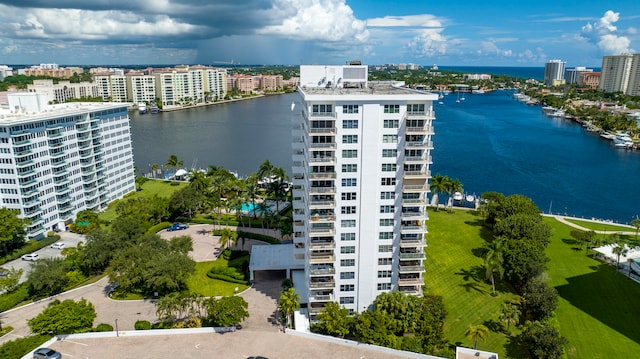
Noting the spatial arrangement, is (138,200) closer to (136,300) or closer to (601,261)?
(136,300)

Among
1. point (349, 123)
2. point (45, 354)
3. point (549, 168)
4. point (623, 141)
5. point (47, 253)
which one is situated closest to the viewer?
point (45, 354)

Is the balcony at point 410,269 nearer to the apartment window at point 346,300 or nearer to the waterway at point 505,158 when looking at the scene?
→ the apartment window at point 346,300

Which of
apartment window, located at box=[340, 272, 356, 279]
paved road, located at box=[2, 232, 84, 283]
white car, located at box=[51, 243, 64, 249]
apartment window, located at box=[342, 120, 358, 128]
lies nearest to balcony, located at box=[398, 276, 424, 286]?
apartment window, located at box=[340, 272, 356, 279]

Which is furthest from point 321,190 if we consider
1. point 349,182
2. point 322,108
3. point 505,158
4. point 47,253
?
point 505,158

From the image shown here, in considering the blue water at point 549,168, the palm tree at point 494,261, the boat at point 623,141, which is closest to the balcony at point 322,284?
the palm tree at point 494,261

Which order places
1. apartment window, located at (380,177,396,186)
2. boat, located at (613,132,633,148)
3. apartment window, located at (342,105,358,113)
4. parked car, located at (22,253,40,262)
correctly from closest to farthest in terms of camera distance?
apartment window, located at (342,105,358,113)
apartment window, located at (380,177,396,186)
parked car, located at (22,253,40,262)
boat, located at (613,132,633,148)

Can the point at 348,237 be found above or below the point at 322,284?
above

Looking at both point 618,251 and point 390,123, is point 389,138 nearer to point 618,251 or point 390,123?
point 390,123

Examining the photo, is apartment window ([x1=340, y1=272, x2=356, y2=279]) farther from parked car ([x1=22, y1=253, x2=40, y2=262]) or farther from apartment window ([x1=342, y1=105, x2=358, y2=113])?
parked car ([x1=22, y1=253, x2=40, y2=262])
